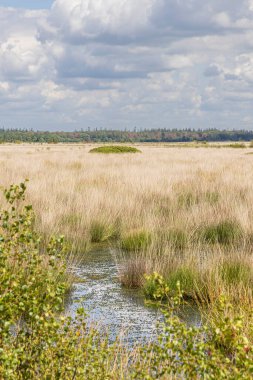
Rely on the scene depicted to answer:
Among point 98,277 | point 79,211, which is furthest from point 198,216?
point 98,277

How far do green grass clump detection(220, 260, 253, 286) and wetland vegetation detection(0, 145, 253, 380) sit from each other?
0.02 meters

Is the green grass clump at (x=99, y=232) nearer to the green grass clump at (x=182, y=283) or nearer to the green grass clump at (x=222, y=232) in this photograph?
the green grass clump at (x=222, y=232)

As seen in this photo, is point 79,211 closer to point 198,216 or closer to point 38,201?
point 38,201

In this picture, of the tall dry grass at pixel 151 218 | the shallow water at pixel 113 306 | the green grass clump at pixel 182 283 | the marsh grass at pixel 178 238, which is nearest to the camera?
the shallow water at pixel 113 306

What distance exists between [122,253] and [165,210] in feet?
9.84

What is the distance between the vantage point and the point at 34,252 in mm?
3434

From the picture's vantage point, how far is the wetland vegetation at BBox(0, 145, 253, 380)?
2.90m

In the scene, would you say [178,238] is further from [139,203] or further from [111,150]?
[111,150]

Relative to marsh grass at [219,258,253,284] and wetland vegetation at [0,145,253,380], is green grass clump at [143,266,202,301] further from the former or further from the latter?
marsh grass at [219,258,253,284]

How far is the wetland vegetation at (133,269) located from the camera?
9.52ft

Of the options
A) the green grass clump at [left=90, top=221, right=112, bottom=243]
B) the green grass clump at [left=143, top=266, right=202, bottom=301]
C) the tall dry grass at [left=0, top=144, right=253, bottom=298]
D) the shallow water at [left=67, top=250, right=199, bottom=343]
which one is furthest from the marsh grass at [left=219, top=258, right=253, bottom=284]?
the green grass clump at [left=90, top=221, right=112, bottom=243]

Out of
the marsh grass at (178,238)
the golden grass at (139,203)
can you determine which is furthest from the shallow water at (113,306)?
the marsh grass at (178,238)

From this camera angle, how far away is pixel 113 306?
6008 mm

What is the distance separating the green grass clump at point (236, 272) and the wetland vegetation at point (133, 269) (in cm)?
2
